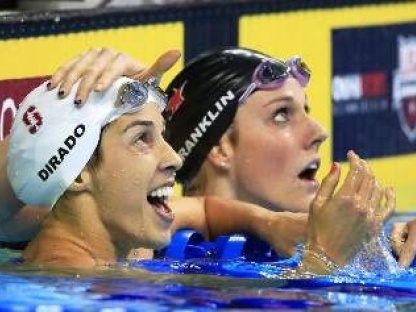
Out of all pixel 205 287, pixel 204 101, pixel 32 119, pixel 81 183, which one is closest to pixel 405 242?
pixel 204 101

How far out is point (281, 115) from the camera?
552cm

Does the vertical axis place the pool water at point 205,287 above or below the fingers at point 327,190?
below

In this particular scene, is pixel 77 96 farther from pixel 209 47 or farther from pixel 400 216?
pixel 400 216

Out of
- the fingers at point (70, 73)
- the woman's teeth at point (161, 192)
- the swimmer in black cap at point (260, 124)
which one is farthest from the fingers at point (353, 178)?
the swimmer in black cap at point (260, 124)

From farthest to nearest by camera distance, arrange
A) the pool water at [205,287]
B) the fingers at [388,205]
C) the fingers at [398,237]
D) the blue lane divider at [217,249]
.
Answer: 1. the fingers at [398,237]
2. the blue lane divider at [217,249]
3. the fingers at [388,205]
4. the pool water at [205,287]

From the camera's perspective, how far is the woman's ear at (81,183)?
14.9 feet

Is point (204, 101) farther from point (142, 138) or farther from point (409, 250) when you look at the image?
point (142, 138)

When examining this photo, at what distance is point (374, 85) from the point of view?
727 centimetres

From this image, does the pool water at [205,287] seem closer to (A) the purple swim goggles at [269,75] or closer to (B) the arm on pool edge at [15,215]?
(B) the arm on pool edge at [15,215]

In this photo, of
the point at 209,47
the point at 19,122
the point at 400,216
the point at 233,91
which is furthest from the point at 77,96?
the point at 400,216

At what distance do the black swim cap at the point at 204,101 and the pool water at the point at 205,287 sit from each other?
74cm

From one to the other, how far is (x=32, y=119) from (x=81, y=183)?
0.21 meters

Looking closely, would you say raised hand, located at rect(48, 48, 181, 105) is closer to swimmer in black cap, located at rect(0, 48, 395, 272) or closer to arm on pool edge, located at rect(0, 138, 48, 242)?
arm on pool edge, located at rect(0, 138, 48, 242)

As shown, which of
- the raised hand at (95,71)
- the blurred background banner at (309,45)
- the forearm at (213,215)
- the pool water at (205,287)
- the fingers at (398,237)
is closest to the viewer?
the pool water at (205,287)
